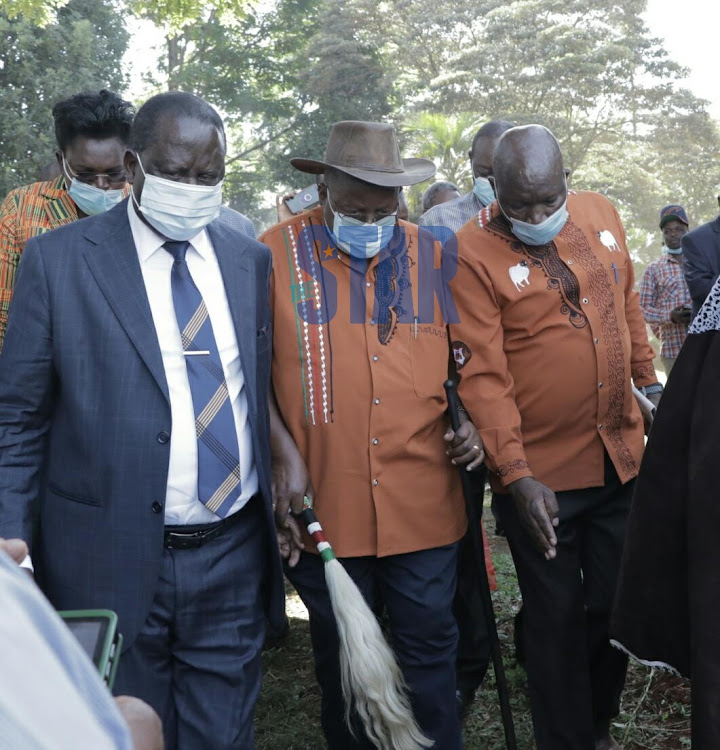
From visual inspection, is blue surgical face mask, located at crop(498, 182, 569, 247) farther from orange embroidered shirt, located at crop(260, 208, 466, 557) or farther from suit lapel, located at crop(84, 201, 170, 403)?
suit lapel, located at crop(84, 201, 170, 403)

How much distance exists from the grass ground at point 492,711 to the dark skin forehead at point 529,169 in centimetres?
233

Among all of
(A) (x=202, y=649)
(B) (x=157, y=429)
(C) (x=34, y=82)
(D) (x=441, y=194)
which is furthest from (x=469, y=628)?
(C) (x=34, y=82)

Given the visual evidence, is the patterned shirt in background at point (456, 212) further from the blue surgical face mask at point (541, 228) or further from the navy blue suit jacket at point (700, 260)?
the blue surgical face mask at point (541, 228)

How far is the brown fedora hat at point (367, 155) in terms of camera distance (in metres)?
3.62

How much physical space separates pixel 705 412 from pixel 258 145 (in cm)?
3277

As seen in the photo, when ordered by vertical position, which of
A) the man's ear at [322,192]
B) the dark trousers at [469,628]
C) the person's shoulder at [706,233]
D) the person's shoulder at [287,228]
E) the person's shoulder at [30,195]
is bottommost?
the dark trousers at [469,628]

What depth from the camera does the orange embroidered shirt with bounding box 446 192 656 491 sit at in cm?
368

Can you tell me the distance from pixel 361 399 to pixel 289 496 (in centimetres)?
44

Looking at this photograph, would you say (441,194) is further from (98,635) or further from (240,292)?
(98,635)

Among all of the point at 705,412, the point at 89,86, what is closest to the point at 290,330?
the point at 705,412

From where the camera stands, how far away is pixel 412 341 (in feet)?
11.9

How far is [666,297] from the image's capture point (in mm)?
11086

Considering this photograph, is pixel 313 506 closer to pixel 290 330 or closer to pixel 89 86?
pixel 290 330

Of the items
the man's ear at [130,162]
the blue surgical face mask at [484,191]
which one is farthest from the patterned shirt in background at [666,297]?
the man's ear at [130,162]
